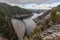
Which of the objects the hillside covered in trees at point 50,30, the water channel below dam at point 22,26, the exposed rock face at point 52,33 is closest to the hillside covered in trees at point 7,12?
the water channel below dam at point 22,26

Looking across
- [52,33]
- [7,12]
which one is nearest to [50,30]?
[52,33]

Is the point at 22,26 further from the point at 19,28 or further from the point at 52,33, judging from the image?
the point at 52,33

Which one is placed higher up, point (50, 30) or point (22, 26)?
point (50, 30)

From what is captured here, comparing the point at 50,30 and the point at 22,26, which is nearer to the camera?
the point at 50,30

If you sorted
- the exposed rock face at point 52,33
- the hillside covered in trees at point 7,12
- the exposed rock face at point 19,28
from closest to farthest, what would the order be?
Result: the exposed rock face at point 52,33, the exposed rock face at point 19,28, the hillside covered in trees at point 7,12

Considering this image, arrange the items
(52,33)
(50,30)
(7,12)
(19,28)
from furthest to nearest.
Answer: (7,12) < (19,28) < (50,30) < (52,33)

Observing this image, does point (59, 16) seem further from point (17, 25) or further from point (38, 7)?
point (38, 7)

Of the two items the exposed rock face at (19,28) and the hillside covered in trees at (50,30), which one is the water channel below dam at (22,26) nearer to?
the exposed rock face at (19,28)

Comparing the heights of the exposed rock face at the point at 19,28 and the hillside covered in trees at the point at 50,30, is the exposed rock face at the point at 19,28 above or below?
below

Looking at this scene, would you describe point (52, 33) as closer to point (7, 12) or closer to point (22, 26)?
point (22, 26)

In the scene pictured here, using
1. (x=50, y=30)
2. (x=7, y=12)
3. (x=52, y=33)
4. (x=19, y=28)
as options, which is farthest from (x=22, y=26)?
(x=52, y=33)

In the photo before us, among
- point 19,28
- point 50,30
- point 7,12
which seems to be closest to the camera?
point 50,30

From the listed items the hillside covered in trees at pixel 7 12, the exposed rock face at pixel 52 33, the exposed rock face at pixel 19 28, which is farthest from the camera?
the hillside covered in trees at pixel 7 12
